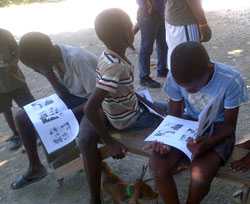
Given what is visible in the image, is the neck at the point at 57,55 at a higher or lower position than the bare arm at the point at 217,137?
higher

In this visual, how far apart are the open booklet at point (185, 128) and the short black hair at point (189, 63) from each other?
18cm

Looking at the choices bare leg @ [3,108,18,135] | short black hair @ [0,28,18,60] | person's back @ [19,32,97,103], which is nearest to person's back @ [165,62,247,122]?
person's back @ [19,32,97,103]

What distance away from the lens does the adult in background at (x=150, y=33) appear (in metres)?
5.16

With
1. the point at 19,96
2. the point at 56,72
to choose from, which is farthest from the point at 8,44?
the point at 56,72

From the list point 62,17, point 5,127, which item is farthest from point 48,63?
point 62,17

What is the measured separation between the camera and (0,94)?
4.20 m

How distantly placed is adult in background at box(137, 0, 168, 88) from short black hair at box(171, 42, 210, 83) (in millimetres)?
2613

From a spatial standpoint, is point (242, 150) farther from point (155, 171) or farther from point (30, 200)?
point (30, 200)

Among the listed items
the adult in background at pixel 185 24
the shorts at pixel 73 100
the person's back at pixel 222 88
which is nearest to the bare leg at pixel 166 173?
the person's back at pixel 222 88

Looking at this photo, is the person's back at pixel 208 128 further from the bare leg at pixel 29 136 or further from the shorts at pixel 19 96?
the shorts at pixel 19 96

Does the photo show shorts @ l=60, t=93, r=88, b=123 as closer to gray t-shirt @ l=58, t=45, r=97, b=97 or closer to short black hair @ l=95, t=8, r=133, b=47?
gray t-shirt @ l=58, t=45, r=97, b=97

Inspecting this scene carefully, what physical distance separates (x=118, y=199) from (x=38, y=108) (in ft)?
2.97

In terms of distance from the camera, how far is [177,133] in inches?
Answer: 108

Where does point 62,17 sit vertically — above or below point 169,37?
below
